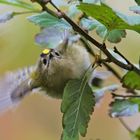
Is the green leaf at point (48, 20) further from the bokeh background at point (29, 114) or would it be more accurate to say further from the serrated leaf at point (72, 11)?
the bokeh background at point (29, 114)

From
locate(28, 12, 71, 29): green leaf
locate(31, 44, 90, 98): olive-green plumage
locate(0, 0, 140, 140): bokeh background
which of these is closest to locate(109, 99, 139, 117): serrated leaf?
locate(31, 44, 90, 98): olive-green plumage

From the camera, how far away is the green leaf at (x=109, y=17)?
0.46 meters

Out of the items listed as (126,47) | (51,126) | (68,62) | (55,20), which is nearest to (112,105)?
(68,62)

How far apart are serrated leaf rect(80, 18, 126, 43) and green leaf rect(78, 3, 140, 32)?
0.04 meters

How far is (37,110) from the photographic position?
2.07 m

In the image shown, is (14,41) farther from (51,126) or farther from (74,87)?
(74,87)

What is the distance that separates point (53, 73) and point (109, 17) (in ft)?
0.68

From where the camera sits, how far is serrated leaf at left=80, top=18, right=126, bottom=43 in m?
0.55

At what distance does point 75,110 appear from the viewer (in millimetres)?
562

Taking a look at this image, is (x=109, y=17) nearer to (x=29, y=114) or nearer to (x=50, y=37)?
(x=50, y=37)

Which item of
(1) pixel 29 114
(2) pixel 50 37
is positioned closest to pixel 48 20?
(2) pixel 50 37

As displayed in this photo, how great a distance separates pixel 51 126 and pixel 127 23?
155 centimetres

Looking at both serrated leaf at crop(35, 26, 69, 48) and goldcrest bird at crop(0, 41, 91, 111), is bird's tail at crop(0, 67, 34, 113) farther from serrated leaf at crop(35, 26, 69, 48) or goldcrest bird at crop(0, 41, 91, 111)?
serrated leaf at crop(35, 26, 69, 48)

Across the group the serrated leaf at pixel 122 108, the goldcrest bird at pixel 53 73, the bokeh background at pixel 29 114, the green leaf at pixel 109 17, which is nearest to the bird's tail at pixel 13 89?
the goldcrest bird at pixel 53 73
